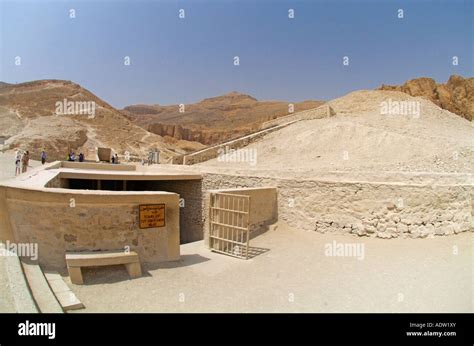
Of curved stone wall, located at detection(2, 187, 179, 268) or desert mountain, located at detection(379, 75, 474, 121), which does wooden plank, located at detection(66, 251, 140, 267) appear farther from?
desert mountain, located at detection(379, 75, 474, 121)

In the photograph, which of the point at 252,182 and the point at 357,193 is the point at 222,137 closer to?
the point at 252,182

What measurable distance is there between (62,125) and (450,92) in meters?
47.0

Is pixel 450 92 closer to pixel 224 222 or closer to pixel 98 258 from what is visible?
pixel 224 222

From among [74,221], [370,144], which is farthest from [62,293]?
[370,144]

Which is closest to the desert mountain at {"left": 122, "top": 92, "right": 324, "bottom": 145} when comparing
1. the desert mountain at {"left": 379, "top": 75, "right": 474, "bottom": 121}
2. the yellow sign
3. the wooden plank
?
the desert mountain at {"left": 379, "top": 75, "right": 474, "bottom": 121}

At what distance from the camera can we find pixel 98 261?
5.73 m

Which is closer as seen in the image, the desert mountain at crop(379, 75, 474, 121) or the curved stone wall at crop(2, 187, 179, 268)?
the curved stone wall at crop(2, 187, 179, 268)

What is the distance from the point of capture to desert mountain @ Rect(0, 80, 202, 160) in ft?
92.5

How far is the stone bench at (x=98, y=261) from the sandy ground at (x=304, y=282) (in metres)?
0.16

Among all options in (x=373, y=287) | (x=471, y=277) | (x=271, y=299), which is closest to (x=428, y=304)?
(x=373, y=287)

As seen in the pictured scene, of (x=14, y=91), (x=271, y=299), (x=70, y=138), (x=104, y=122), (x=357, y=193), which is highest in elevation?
(x=14, y=91)

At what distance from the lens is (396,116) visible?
20656 millimetres

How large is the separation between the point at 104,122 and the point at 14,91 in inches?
705

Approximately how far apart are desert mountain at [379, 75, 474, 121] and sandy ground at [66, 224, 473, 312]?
1411 inches
